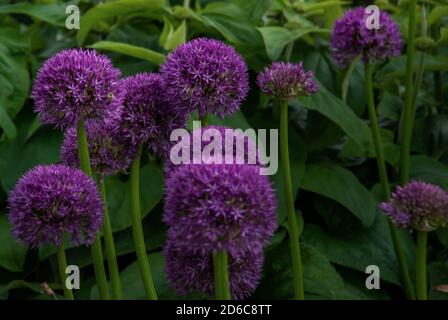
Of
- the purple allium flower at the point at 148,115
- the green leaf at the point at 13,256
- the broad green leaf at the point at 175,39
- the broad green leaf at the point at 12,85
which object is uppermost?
the broad green leaf at the point at 175,39

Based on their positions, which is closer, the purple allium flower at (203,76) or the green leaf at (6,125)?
the purple allium flower at (203,76)

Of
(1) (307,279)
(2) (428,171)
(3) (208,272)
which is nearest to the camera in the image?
(3) (208,272)

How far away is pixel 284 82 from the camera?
67 centimetres

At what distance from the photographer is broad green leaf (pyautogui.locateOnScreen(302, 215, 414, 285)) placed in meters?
1.10

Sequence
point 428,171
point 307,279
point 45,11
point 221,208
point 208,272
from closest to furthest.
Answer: point 221,208, point 208,272, point 307,279, point 428,171, point 45,11

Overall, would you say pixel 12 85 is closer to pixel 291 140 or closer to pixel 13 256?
pixel 13 256

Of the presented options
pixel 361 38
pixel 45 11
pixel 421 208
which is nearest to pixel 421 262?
pixel 421 208

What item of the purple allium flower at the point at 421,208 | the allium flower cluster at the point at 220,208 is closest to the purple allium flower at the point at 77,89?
the allium flower cluster at the point at 220,208

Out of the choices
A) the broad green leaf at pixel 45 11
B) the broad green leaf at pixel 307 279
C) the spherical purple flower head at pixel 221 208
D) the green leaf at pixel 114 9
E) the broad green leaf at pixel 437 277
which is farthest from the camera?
the broad green leaf at pixel 45 11

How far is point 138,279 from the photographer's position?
1.03 m

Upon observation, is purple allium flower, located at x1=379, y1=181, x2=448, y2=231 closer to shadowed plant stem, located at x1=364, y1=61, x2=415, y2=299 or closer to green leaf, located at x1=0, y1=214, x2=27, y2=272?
shadowed plant stem, located at x1=364, y1=61, x2=415, y2=299

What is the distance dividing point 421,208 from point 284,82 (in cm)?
17

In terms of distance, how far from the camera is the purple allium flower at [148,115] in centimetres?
66

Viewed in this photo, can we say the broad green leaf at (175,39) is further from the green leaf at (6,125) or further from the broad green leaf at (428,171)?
the broad green leaf at (428,171)
